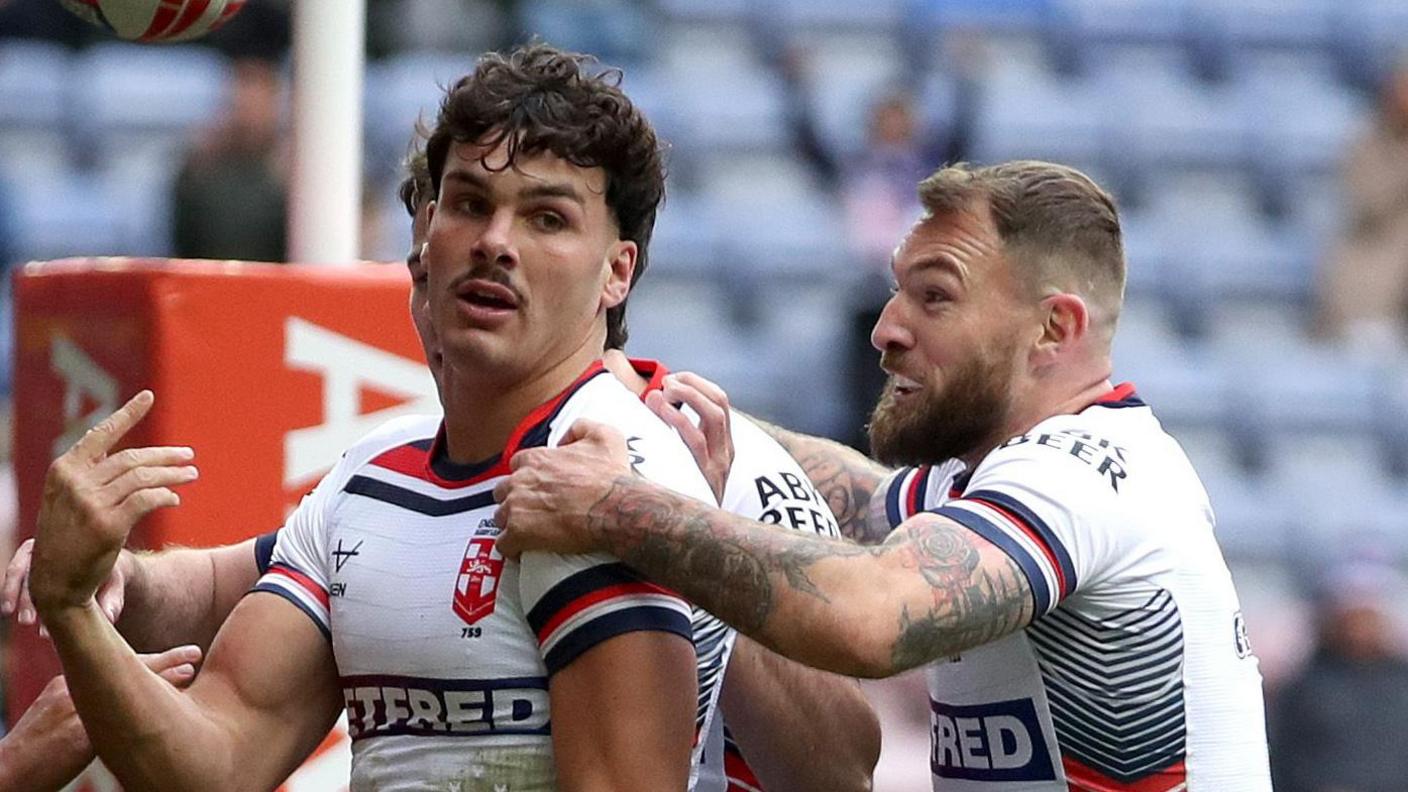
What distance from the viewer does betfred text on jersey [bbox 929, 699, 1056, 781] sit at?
355 cm

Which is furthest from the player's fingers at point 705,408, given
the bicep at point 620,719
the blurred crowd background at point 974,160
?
the blurred crowd background at point 974,160

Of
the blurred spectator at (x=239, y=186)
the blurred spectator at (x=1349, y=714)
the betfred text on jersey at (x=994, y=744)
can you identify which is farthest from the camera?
the blurred spectator at (x=1349, y=714)

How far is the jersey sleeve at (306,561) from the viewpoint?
3.39 metres

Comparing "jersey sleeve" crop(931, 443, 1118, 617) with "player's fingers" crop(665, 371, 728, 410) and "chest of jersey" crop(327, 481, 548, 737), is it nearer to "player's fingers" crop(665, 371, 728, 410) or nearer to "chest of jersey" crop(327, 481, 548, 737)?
"player's fingers" crop(665, 371, 728, 410)

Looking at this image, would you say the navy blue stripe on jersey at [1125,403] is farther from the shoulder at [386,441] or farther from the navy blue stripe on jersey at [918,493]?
the shoulder at [386,441]

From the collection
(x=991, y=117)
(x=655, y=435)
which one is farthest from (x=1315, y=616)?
(x=655, y=435)

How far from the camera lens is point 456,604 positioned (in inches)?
124

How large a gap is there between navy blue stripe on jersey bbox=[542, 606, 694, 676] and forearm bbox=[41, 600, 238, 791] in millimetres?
546

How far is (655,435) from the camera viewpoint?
3.37 m

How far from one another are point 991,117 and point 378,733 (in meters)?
8.39

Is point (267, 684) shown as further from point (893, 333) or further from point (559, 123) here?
point (893, 333)


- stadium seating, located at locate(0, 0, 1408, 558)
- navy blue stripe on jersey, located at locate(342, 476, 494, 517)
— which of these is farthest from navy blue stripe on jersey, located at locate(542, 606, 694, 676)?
stadium seating, located at locate(0, 0, 1408, 558)

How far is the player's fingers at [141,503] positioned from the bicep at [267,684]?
33 cm

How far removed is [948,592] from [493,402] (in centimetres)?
71
